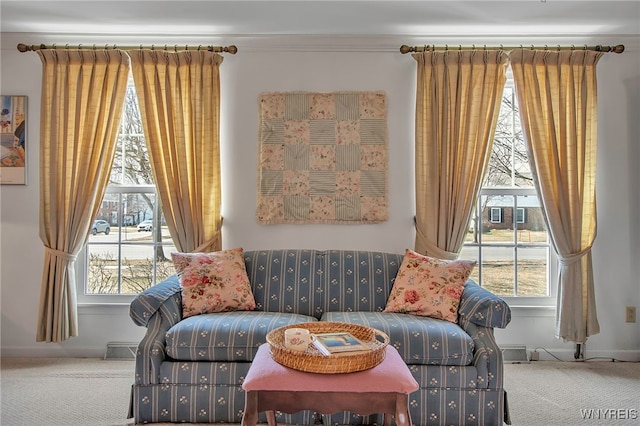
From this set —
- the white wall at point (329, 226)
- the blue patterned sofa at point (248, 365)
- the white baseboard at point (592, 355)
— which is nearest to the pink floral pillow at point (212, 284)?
the blue patterned sofa at point (248, 365)

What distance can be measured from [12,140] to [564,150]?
3.97m

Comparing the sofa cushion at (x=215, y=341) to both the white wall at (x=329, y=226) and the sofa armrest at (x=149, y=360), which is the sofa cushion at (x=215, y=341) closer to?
the sofa armrest at (x=149, y=360)

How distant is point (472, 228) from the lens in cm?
340

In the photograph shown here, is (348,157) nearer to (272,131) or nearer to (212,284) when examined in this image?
(272,131)

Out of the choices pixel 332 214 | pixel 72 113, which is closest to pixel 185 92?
pixel 72 113

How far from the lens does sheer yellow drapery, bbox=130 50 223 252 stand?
3.15 metres

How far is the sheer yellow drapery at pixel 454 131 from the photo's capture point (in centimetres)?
315

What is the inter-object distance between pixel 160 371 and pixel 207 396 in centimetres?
26

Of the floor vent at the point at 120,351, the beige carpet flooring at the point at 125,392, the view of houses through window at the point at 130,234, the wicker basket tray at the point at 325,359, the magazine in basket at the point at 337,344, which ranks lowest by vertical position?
the beige carpet flooring at the point at 125,392

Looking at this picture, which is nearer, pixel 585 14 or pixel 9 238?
pixel 585 14

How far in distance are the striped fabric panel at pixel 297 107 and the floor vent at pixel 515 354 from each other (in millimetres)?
2237

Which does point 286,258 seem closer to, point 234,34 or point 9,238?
point 234,34

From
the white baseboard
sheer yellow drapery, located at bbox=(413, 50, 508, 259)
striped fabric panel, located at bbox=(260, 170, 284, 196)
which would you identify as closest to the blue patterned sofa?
sheer yellow drapery, located at bbox=(413, 50, 508, 259)

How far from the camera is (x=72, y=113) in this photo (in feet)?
10.4
